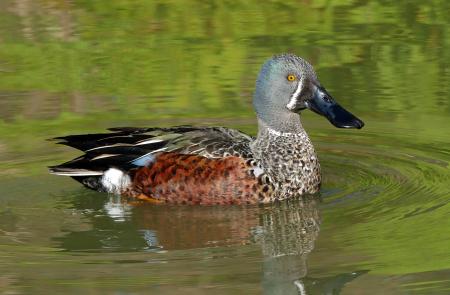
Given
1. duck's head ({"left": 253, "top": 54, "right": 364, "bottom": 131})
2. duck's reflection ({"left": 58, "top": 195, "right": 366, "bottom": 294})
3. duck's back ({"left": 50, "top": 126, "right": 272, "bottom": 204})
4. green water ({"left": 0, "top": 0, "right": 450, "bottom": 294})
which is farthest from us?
duck's head ({"left": 253, "top": 54, "right": 364, "bottom": 131})

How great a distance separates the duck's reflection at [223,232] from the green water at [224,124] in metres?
0.02

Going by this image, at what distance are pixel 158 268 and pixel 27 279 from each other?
85 cm

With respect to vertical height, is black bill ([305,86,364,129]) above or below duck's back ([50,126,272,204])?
above

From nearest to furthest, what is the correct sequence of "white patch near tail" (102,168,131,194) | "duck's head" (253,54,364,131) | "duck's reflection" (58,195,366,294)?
"duck's reflection" (58,195,366,294), "duck's head" (253,54,364,131), "white patch near tail" (102,168,131,194)

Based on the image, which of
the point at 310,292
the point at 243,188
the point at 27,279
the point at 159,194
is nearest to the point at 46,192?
the point at 159,194

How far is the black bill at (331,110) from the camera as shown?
11.0 m

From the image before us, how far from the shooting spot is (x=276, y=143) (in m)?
11.4

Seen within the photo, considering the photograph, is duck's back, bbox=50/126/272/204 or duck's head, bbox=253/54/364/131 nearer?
duck's back, bbox=50/126/272/204

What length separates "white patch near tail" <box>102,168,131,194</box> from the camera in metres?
11.4

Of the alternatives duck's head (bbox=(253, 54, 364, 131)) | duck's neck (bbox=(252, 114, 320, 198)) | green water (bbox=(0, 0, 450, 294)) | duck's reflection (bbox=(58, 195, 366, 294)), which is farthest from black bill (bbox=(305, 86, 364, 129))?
duck's reflection (bbox=(58, 195, 366, 294))

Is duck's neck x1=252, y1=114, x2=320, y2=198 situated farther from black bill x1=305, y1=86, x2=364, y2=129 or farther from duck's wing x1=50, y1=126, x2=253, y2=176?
black bill x1=305, y1=86, x2=364, y2=129

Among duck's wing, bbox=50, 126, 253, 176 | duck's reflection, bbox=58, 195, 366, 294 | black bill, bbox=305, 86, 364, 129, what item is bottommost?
duck's reflection, bbox=58, 195, 366, 294

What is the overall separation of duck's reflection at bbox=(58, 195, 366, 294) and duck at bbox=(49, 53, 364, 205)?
0.45ft

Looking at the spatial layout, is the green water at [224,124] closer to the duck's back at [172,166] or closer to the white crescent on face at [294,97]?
the duck's back at [172,166]
